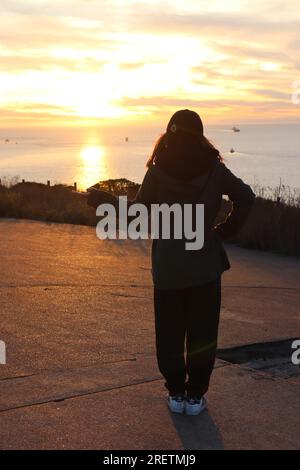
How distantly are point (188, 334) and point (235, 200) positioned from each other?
87 cm

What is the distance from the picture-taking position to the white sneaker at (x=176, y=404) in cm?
452

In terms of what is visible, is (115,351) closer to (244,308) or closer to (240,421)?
(240,421)

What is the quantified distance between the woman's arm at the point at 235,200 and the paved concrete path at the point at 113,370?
1.12 meters

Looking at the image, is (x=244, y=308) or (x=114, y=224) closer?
(x=244, y=308)

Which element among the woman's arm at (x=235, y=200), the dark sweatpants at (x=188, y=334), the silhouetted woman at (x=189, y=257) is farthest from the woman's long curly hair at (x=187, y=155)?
the dark sweatpants at (x=188, y=334)

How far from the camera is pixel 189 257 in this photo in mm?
4422

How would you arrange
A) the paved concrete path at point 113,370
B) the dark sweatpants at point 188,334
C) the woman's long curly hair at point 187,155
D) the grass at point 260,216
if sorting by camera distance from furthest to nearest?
the grass at point 260,216, the dark sweatpants at point 188,334, the woman's long curly hair at point 187,155, the paved concrete path at point 113,370

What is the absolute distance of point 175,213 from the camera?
438 centimetres

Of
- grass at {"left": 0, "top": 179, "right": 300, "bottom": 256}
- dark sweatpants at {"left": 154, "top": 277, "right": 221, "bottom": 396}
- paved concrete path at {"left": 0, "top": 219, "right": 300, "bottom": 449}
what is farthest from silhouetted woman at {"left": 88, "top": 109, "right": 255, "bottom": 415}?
grass at {"left": 0, "top": 179, "right": 300, "bottom": 256}

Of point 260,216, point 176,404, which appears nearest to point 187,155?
point 176,404

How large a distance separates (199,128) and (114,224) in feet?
34.9

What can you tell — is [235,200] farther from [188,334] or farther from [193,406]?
[193,406]

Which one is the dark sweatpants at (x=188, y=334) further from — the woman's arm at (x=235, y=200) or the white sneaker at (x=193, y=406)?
the woman's arm at (x=235, y=200)
